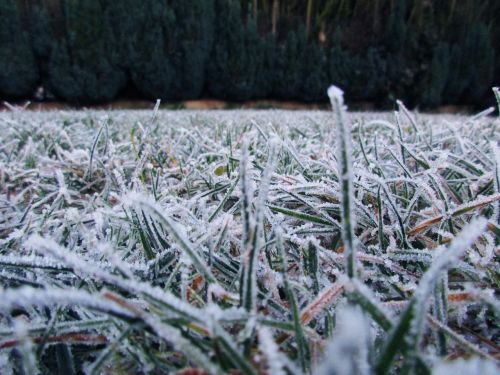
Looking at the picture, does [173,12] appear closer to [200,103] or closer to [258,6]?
[200,103]

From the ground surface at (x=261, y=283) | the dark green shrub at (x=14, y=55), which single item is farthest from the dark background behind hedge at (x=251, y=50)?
the ground surface at (x=261, y=283)

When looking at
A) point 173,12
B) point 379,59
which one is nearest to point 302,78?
point 379,59

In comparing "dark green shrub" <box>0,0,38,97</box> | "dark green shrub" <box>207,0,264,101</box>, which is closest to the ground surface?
"dark green shrub" <box>0,0,38,97</box>

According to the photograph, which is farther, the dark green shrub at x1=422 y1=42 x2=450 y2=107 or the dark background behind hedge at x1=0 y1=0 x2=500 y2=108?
the dark green shrub at x1=422 y1=42 x2=450 y2=107

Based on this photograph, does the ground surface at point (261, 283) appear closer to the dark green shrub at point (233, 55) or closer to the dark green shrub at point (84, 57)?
the dark green shrub at point (84, 57)

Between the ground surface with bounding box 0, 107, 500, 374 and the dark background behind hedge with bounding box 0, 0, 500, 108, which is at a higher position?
the dark background behind hedge with bounding box 0, 0, 500, 108

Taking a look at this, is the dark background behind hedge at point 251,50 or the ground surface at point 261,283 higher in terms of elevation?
the dark background behind hedge at point 251,50

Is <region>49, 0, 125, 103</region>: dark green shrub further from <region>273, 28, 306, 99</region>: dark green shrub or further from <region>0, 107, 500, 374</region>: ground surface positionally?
<region>0, 107, 500, 374</region>: ground surface

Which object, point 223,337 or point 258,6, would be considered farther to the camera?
point 258,6

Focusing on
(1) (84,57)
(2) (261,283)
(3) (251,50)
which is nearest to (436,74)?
(3) (251,50)
